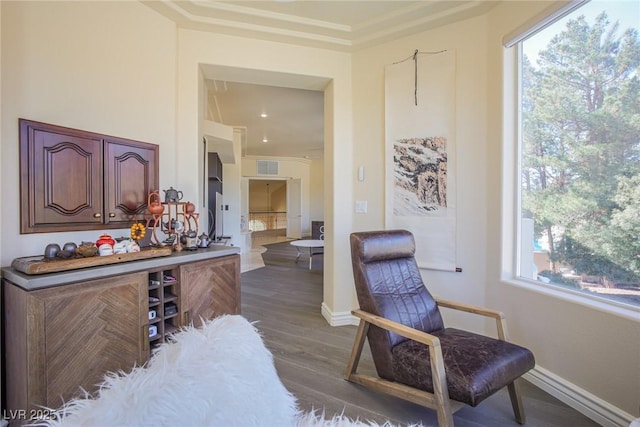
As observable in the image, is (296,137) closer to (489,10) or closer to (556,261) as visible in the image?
(489,10)

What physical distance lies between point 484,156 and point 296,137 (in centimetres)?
561

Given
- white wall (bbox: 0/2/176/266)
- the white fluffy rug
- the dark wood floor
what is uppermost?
white wall (bbox: 0/2/176/266)

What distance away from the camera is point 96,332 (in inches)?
63.4

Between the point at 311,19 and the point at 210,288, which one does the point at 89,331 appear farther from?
the point at 311,19

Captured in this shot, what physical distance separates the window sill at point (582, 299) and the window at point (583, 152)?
4cm

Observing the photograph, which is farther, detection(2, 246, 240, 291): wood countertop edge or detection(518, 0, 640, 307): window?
detection(518, 0, 640, 307): window

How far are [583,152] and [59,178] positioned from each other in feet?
10.7

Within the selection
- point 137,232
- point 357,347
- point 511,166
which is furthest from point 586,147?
point 137,232

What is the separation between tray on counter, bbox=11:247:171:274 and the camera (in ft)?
4.85

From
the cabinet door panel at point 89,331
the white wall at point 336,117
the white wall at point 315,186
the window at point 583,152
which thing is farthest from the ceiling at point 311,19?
the white wall at point 315,186

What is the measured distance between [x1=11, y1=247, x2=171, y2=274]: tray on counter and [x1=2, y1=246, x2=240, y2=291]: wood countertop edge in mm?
20

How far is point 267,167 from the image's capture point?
9961 millimetres

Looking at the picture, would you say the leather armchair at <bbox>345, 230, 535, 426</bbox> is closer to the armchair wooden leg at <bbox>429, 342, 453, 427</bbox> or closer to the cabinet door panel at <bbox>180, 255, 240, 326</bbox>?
the armchair wooden leg at <bbox>429, 342, 453, 427</bbox>

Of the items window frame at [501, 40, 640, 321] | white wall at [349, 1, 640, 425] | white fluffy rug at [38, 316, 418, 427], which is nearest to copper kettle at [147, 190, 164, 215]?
white fluffy rug at [38, 316, 418, 427]
